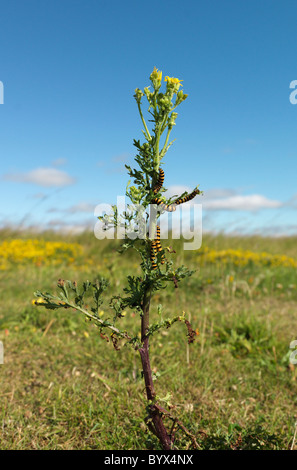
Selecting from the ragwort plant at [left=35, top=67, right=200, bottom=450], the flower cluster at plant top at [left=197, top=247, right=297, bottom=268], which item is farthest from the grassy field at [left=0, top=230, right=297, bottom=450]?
the flower cluster at plant top at [left=197, top=247, right=297, bottom=268]

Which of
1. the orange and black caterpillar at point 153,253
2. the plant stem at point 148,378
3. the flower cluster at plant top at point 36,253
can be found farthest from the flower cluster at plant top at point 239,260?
the orange and black caterpillar at point 153,253

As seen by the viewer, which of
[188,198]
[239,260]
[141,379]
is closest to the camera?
[188,198]

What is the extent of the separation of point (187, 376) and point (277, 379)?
963 millimetres

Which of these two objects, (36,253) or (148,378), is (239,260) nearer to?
(36,253)

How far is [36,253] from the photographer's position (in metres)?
10.8

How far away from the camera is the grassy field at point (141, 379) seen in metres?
3.02

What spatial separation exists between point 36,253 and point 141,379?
25.8 ft

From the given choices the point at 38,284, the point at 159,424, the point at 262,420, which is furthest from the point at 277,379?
the point at 38,284

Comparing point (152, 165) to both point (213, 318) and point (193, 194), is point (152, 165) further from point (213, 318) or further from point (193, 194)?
point (213, 318)

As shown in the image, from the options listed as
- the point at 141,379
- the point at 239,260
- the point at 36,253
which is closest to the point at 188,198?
the point at 141,379

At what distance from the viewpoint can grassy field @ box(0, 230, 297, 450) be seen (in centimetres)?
302

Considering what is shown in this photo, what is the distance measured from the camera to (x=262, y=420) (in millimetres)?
3152

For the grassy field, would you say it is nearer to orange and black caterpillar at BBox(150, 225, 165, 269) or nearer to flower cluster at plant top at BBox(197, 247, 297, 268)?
orange and black caterpillar at BBox(150, 225, 165, 269)

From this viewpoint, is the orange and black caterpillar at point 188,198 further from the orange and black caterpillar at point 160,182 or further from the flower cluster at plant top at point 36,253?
the flower cluster at plant top at point 36,253
